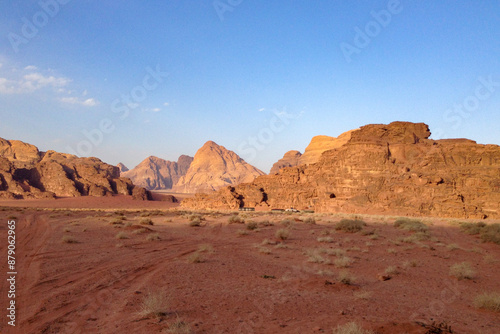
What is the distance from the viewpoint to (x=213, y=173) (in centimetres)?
17600

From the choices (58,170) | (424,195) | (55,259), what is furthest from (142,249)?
(58,170)

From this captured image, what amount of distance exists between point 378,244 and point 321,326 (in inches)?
436

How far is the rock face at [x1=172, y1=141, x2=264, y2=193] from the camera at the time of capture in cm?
16050

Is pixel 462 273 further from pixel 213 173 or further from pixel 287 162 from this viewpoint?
pixel 213 173

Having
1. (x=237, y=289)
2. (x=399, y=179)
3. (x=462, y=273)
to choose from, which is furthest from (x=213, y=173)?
(x=237, y=289)

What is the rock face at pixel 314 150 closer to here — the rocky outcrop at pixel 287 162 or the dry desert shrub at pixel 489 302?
the rocky outcrop at pixel 287 162

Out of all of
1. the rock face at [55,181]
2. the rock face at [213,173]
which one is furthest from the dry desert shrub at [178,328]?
the rock face at [213,173]

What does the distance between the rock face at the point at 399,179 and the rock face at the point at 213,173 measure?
97842 mm

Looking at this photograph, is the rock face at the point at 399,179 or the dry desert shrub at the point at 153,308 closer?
the dry desert shrub at the point at 153,308

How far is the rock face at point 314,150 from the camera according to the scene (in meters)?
103

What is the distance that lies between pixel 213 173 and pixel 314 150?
82842mm

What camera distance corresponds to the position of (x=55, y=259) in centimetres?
920

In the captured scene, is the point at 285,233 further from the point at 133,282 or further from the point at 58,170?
the point at 58,170

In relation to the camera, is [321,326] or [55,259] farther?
[55,259]
